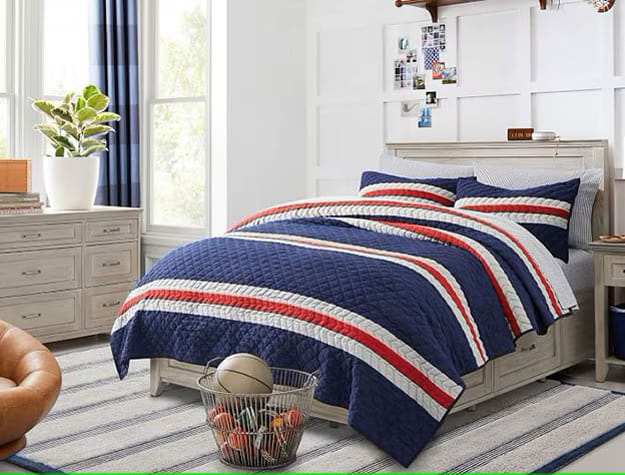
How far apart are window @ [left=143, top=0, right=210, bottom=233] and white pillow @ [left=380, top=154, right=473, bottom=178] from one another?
119cm

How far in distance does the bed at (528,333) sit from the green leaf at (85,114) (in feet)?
5.49

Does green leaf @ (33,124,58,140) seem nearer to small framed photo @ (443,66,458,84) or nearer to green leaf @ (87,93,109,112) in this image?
green leaf @ (87,93,109,112)

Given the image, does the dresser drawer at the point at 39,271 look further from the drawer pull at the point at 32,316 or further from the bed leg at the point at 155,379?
the bed leg at the point at 155,379

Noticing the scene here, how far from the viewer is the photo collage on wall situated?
5.23 m

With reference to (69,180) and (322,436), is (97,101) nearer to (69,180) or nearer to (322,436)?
(69,180)

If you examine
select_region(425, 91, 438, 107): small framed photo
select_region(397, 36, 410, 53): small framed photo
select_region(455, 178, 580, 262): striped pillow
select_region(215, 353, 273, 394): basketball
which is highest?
select_region(397, 36, 410, 53): small framed photo

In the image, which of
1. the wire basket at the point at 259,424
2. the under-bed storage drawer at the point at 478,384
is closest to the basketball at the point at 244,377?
the wire basket at the point at 259,424

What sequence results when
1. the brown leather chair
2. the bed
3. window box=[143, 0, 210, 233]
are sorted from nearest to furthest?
1. the brown leather chair
2. the bed
3. window box=[143, 0, 210, 233]

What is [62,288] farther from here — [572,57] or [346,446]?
[572,57]

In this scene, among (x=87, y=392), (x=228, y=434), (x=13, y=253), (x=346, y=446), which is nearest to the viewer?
(x=228, y=434)

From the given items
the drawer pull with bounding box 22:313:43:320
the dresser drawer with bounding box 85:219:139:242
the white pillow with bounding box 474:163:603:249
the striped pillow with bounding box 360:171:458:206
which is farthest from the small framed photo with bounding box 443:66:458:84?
the drawer pull with bounding box 22:313:43:320

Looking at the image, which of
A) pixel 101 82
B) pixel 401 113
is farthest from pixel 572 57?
pixel 101 82

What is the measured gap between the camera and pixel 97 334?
207 inches

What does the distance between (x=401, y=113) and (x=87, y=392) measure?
8.28ft
